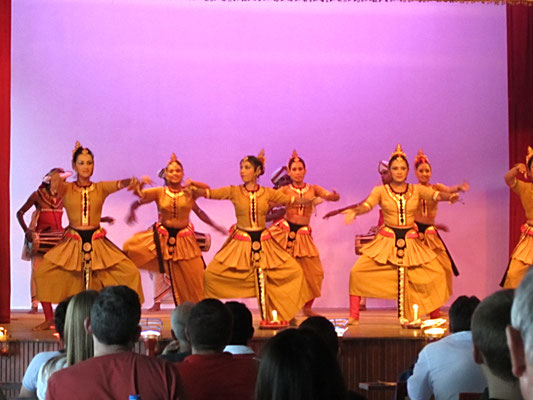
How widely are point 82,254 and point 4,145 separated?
4.15ft

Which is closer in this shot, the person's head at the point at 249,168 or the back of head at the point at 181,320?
the back of head at the point at 181,320

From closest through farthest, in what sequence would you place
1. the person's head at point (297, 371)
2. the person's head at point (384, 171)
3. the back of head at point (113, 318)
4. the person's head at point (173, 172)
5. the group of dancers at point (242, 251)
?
1. the person's head at point (297, 371)
2. the back of head at point (113, 318)
3. the group of dancers at point (242, 251)
4. the person's head at point (173, 172)
5. the person's head at point (384, 171)

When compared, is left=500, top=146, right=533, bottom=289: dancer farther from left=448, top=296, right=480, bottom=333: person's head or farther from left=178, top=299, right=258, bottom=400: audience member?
left=178, top=299, right=258, bottom=400: audience member

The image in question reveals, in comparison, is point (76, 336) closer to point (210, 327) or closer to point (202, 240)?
point (210, 327)

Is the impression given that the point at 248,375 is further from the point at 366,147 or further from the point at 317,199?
the point at 366,147

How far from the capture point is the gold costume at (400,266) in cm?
708

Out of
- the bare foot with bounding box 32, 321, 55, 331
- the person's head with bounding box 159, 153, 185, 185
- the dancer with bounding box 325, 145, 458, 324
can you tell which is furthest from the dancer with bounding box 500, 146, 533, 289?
the bare foot with bounding box 32, 321, 55, 331

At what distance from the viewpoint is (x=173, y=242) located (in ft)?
25.0

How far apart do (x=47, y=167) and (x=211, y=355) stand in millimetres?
6647

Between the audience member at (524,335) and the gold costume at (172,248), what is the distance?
6326 mm

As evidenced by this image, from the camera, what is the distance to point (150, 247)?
7555 millimetres

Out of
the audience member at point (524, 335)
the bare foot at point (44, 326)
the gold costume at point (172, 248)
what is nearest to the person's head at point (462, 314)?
the audience member at point (524, 335)

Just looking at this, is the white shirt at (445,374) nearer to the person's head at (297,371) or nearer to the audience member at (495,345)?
the person's head at (297,371)

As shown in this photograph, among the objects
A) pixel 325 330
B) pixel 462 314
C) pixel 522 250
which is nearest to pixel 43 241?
pixel 522 250
